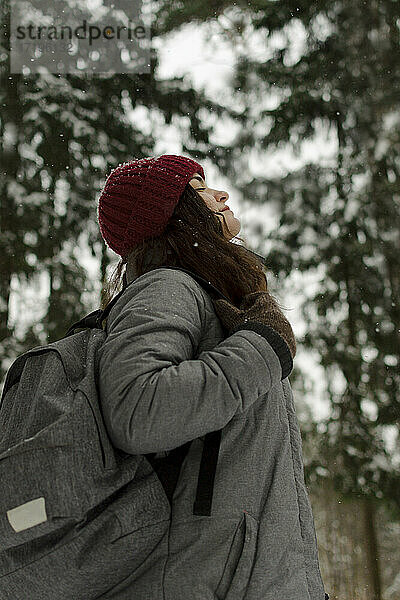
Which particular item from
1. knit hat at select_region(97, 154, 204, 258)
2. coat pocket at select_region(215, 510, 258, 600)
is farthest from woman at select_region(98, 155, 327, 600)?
knit hat at select_region(97, 154, 204, 258)

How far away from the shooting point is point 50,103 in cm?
337

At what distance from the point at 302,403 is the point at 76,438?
7.88 ft

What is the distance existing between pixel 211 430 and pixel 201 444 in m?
0.08

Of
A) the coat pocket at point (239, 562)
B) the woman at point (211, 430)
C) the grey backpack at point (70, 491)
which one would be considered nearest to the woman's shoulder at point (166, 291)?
the woman at point (211, 430)

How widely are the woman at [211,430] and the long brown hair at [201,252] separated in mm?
69

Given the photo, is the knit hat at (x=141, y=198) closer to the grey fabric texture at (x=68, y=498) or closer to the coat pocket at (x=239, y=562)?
the grey fabric texture at (x=68, y=498)

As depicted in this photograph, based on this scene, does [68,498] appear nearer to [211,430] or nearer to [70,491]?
[70,491]

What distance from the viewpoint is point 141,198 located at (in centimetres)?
113

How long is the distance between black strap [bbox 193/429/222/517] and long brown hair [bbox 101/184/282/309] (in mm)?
270

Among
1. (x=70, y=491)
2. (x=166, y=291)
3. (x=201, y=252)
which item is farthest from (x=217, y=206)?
(x=70, y=491)

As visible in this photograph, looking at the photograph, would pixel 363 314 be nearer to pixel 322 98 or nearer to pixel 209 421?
pixel 322 98

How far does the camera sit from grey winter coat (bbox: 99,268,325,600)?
2.75 feet

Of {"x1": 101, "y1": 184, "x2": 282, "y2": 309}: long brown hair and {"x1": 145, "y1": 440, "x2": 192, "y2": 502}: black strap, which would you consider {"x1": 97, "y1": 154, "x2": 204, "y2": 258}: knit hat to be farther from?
{"x1": 145, "y1": 440, "x2": 192, "y2": 502}: black strap

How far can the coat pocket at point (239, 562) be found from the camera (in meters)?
0.88
